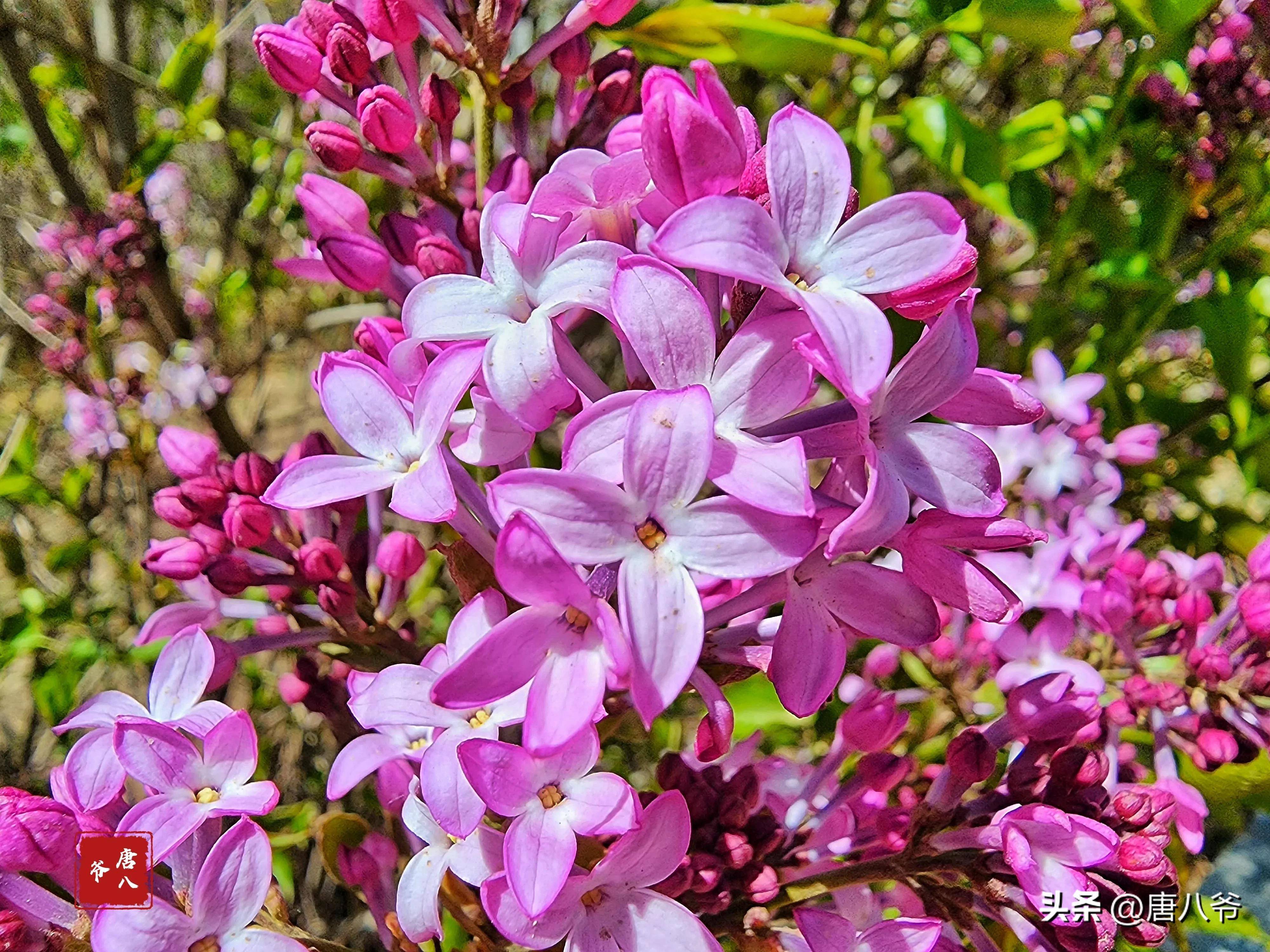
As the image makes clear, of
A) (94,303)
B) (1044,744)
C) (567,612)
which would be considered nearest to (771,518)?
(567,612)

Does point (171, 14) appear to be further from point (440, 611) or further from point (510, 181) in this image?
point (510, 181)

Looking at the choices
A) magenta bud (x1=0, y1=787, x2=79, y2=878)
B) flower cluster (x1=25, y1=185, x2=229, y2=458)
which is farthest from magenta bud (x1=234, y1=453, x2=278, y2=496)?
flower cluster (x1=25, y1=185, x2=229, y2=458)

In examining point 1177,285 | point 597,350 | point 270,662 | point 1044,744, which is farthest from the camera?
point 270,662

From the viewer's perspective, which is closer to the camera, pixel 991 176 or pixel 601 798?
pixel 601 798

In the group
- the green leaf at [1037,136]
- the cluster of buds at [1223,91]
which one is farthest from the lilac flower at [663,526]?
the cluster of buds at [1223,91]

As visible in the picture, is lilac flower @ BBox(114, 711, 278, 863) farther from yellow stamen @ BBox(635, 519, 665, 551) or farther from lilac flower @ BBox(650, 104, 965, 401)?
lilac flower @ BBox(650, 104, 965, 401)

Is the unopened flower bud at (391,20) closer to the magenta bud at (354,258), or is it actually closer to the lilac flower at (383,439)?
the magenta bud at (354,258)
